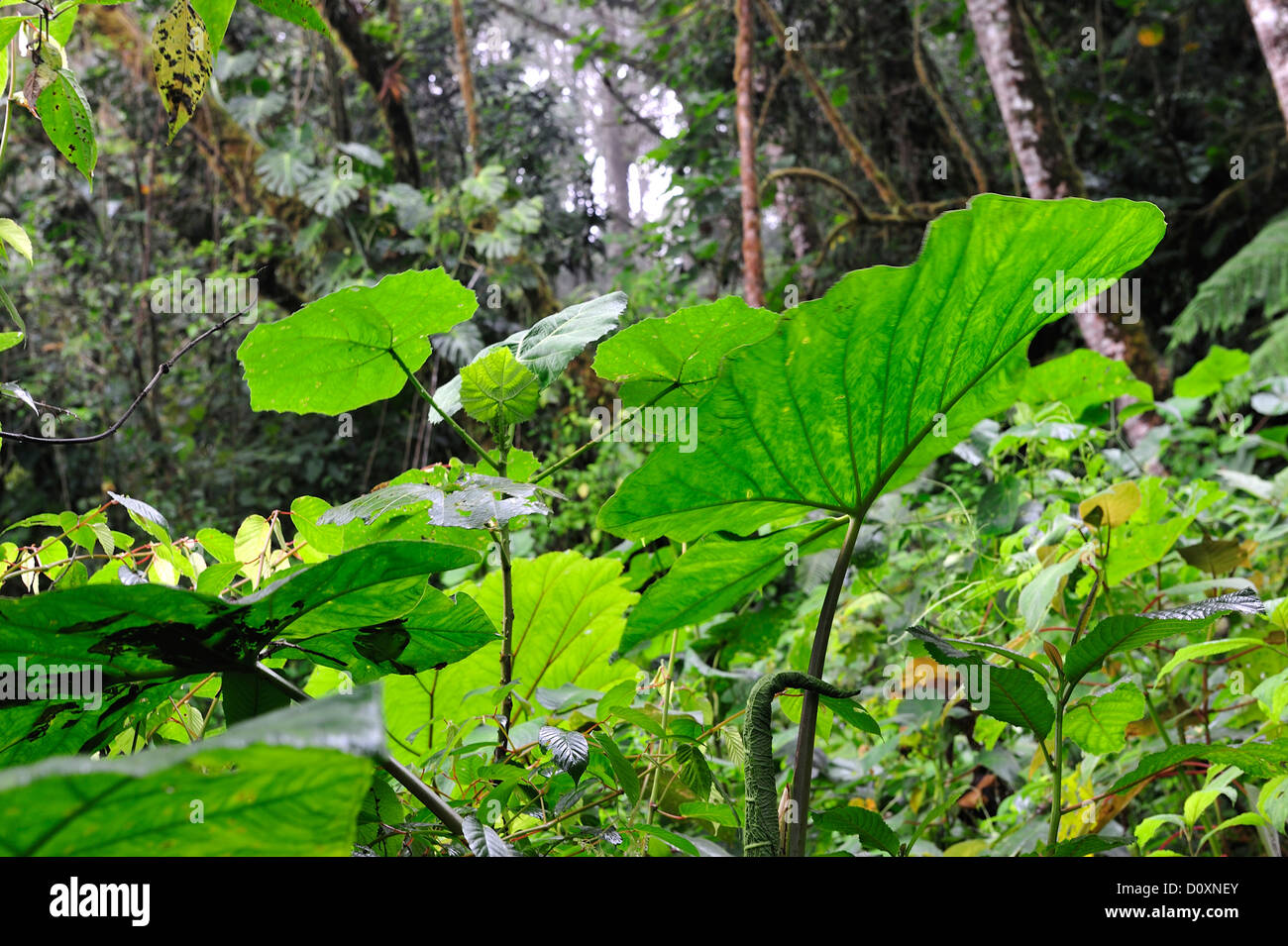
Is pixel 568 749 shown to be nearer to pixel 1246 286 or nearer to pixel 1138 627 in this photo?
pixel 1138 627

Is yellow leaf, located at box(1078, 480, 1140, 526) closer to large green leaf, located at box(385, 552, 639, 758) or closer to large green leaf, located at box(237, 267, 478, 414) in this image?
large green leaf, located at box(385, 552, 639, 758)

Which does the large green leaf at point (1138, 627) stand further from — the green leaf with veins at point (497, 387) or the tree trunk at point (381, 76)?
the tree trunk at point (381, 76)

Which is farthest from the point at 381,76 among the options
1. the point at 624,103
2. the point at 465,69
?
the point at 624,103

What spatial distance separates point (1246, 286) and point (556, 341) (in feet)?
11.5

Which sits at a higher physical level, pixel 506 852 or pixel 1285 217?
pixel 1285 217

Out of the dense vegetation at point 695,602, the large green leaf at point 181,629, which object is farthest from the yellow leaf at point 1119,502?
the large green leaf at point 181,629

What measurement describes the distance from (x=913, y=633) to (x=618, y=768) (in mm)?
162

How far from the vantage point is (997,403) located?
0.51 m

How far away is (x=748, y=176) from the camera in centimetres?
241

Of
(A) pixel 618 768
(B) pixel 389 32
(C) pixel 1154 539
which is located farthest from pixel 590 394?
(A) pixel 618 768

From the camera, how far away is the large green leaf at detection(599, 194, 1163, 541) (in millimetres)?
398

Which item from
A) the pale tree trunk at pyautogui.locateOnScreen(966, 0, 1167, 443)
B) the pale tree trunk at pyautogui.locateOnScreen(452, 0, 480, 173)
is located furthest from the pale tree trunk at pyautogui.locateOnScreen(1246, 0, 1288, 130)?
the pale tree trunk at pyautogui.locateOnScreen(452, 0, 480, 173)
